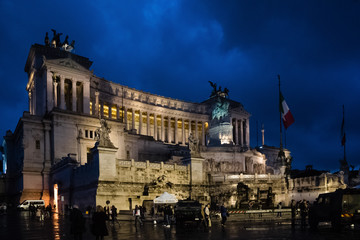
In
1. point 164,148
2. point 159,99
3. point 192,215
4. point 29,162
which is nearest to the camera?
point 192,215

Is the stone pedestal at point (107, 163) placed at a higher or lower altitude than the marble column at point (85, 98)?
lower

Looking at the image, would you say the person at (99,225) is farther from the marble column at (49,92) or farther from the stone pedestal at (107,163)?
the marble column at (49,92)

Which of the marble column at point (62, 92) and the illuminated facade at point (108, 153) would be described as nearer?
the illuminated facade at point (108, 153)

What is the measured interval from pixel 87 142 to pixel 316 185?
3776 cm

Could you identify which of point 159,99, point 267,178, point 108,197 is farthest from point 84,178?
point 159,99

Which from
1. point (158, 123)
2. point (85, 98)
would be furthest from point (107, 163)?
point (158, 123)

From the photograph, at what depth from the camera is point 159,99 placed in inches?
4309

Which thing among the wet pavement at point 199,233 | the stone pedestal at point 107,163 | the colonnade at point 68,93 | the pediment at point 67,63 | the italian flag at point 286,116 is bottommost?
the wet pavement at point 199,233

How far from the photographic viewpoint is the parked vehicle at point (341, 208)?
22125mm

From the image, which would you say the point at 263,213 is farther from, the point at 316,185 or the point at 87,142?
the point at 87,142

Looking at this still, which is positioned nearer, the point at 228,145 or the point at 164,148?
the point at 228,145

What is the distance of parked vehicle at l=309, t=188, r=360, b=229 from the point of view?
72.6 ft

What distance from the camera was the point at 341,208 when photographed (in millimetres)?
22281

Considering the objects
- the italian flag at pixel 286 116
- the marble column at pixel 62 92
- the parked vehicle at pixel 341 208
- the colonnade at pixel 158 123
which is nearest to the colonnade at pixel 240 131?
the colonnade at pixel 158 123
